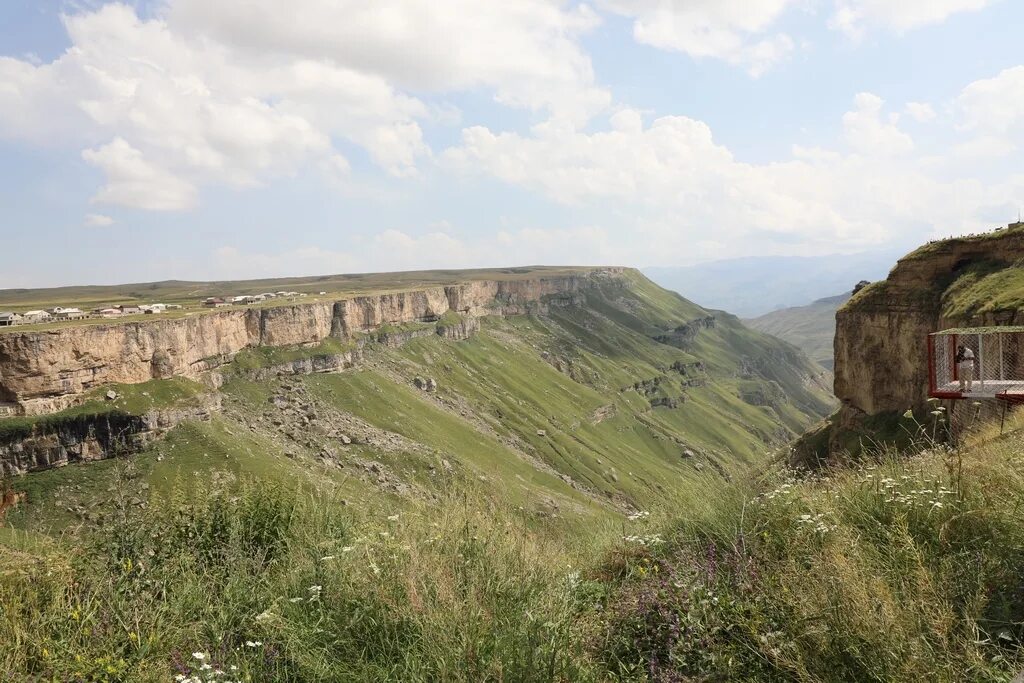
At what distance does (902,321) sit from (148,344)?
252 feet

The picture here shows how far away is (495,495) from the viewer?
758 centimetres

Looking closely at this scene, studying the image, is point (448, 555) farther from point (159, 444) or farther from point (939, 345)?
point (159, 444)

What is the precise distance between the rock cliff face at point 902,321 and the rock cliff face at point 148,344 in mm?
71347

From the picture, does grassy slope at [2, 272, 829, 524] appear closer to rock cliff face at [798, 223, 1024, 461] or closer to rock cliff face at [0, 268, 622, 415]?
rock cliff face at [0, 268, 622, 415]

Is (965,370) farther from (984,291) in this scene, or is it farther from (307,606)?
(984,291)

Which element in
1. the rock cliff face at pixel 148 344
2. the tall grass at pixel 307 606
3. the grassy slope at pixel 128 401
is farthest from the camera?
the rock cliff face at pixel 148 344

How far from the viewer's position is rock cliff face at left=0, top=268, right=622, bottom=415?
6091 centimetres

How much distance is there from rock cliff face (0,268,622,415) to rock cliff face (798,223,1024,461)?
7135cm

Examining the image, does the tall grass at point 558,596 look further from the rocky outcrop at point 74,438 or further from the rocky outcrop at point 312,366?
the rocky outcrop at point 312,366

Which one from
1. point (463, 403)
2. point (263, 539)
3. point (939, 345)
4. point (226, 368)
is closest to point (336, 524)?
point (263, 539)

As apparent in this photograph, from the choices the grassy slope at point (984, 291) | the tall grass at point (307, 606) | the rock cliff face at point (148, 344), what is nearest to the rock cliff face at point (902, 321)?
the grassy slope at point (984, 291)

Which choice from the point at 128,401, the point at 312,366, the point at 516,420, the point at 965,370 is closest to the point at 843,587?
the point at 965,370

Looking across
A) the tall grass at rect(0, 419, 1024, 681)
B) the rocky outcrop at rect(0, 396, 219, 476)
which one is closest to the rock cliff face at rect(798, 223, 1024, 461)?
the tall grass at rect(0, 419, 1024, 681)

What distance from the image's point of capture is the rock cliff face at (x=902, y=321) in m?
38.0
